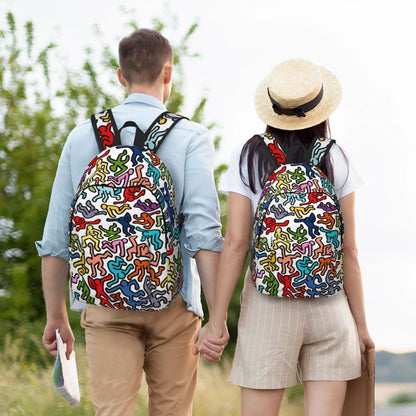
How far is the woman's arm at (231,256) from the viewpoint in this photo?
261 centimetres

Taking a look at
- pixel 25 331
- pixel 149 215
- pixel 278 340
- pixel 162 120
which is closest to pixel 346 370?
pixel 278 340

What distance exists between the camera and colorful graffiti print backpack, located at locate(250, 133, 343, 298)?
8.31 ft

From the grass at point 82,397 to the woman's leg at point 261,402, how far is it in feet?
7.21

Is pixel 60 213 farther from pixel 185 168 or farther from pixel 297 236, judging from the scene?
pixel 297 236

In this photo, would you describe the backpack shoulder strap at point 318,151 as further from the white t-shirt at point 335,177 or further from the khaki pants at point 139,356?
the khaki pants at point 139,356

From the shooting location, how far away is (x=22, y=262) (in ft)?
24.1

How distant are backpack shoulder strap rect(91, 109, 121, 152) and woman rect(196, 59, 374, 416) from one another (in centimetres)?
47

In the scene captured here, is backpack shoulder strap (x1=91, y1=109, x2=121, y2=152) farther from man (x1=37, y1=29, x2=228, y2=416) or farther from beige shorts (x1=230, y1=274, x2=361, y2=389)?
beige shorts (x1=230, y1=274, x2=361, y2=389)

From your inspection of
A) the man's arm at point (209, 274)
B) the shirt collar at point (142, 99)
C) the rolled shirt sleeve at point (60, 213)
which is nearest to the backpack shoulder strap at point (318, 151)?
the man's arm at point (209, 274)


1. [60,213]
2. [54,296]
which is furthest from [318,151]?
[54,296]

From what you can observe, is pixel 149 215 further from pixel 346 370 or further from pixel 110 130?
pixel 346 370

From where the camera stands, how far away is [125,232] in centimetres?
252

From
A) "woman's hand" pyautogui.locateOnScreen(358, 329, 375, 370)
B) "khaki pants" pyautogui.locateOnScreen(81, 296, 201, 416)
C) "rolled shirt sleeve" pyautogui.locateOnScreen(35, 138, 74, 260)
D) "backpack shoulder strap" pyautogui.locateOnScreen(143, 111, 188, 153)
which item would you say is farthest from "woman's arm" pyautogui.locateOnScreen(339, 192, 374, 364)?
"rolled shirt sleeve" pyautogui.locateOnScreen(35, 138, 74, 260)

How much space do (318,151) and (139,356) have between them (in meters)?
1.07
